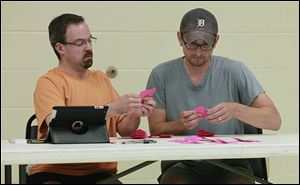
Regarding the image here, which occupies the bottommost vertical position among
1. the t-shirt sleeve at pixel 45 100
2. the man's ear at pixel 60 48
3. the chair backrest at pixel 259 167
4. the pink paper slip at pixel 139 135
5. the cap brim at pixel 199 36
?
the chair backrest at pixel 259 167

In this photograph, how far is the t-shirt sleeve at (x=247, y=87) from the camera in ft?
8.81

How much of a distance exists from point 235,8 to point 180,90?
1.36 metres

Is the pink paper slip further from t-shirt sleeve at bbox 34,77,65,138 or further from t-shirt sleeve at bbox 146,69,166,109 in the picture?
t-shirt sleeve at bbox 34,77,65,138

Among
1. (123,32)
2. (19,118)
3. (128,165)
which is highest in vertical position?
(123,32)

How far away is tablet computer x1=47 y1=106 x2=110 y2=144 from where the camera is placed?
2.11m

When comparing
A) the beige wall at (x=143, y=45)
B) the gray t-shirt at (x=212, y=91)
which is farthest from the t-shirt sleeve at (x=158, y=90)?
the beige wall at (x=143, y=45)

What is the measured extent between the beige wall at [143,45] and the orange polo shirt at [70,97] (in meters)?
1.04

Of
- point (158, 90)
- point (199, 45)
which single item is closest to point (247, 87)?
point (199, 45)

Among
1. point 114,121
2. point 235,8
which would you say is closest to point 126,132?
point 114,121

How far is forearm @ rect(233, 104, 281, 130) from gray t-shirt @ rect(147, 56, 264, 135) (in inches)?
4.9

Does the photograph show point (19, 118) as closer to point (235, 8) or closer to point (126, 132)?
point (126, 132)

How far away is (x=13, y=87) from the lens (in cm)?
367

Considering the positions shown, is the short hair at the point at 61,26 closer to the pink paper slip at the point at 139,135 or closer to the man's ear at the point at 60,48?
the man's ear at the point at 60,48

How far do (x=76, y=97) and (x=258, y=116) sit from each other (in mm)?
847
